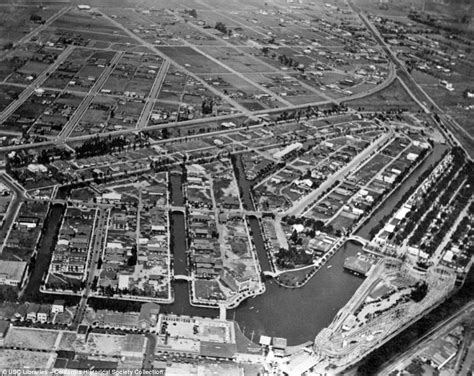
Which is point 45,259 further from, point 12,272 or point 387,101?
point 387,101

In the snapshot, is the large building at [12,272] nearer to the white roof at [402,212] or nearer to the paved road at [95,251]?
the paved road at [95,251]

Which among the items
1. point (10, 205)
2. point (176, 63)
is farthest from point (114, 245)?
point (176, 63)

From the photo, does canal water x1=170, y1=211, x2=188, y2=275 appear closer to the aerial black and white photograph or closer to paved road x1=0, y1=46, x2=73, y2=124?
the aerial black and white photograph

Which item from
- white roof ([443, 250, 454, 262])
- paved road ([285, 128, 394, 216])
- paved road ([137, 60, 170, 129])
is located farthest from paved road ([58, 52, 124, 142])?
white roof ([443, 250, 454, 262])

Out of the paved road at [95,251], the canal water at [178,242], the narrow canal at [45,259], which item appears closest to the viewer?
the paved road at [95,251]

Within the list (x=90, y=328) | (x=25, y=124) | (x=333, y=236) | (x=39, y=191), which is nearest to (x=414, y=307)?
(x=333, y=236)

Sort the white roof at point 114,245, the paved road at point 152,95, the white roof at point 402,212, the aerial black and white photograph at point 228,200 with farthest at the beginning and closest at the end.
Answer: the paved road at point 152,95 < the white roof at point 402,212 < the white roof at point 114,245 < the aerial black and white photograph at point 228,200

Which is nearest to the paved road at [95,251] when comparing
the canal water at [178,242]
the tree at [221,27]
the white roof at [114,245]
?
the white roof at [114,245]
